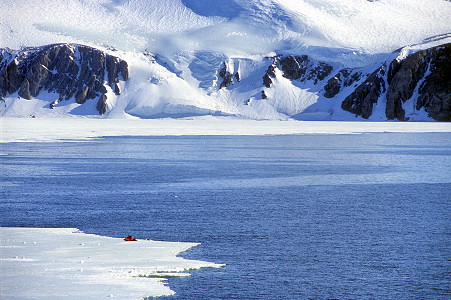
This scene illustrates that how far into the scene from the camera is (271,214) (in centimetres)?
2627

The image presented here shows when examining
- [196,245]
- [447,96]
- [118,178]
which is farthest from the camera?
[447,96]

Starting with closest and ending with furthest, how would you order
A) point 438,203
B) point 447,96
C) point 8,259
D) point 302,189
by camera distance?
point 8,259 < point 438,203 < point 302,189 < point 447,96

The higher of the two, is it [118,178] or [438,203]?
[438,203]

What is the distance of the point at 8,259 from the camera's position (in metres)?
18.5

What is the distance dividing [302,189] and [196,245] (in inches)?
526

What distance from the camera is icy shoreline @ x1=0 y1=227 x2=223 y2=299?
15945 millimetres

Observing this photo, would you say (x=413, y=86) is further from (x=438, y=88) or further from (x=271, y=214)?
(x=271, y=214)

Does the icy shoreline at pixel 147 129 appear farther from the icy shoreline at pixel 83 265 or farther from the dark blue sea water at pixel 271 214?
the icy shoreline at pixel 83 265

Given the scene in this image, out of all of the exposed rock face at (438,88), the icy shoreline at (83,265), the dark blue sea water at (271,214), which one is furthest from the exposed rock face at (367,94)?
the icy shoreline at (83,265)

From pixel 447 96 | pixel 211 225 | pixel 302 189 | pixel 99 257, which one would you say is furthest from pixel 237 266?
pixel 447 96

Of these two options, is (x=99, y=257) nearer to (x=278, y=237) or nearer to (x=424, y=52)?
(x=278, y=237)

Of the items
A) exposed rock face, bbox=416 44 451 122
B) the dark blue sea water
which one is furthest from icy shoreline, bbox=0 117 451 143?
exposed rock face, bbox=416 44 451 122

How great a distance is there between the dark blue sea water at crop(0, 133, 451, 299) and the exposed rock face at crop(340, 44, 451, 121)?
136 m

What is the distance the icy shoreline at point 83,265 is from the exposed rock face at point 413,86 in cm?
16522
